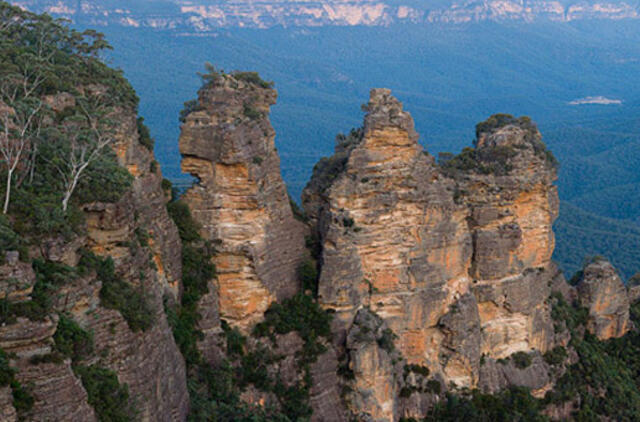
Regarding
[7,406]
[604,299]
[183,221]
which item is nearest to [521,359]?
[604,299]

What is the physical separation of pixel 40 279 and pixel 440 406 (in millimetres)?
21120

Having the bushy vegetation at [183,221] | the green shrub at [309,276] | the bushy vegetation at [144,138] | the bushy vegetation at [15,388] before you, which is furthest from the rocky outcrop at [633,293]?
the bushy vegetation at [15,388]

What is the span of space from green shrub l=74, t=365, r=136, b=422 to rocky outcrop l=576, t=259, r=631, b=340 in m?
31.1

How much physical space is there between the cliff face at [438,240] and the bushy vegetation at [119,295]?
11320 mm

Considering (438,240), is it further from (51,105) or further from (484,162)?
(51,105)

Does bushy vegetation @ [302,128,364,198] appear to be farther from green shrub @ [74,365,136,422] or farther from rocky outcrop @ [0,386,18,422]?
rocky outcrop @ [0,386,18,422]

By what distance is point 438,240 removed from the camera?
3306 cm

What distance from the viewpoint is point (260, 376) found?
28969 mm

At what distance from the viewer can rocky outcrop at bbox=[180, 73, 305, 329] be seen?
2897 cm

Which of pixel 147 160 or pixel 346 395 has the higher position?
pixel 147 160

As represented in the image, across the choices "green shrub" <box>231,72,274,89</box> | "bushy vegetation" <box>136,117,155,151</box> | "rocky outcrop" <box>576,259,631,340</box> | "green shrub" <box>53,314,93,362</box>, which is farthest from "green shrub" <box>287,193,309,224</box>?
"rocky outcrop" <box>576,259,631,340</box>

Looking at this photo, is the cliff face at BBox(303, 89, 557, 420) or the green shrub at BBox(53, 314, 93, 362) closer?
the green shrub at BBox(53, 314, 93, 362)

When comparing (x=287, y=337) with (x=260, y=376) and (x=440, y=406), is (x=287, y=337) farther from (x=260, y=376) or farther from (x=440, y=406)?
(x=440, y=406)

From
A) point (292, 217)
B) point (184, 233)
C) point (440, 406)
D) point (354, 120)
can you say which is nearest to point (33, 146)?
point (184, 233)
